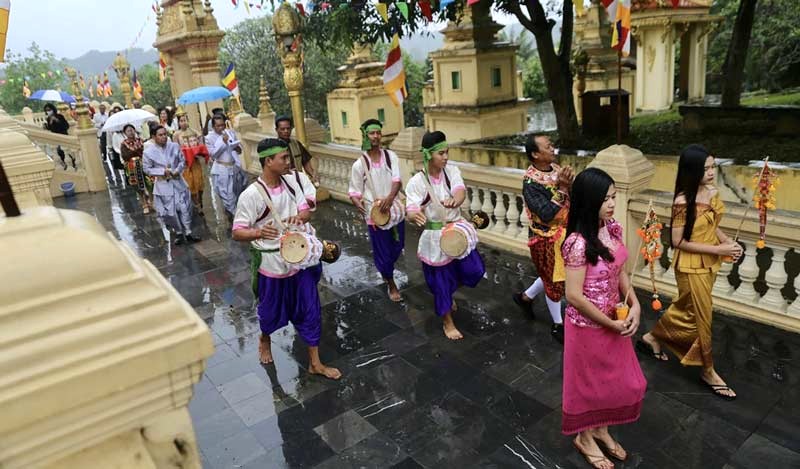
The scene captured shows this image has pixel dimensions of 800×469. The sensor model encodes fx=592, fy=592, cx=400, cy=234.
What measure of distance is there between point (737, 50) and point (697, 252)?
7899 mm

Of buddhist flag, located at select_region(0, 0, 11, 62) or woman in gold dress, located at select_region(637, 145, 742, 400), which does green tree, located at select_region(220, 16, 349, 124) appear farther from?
buddhist flag, located at select_region(0, 0, 11, 62)

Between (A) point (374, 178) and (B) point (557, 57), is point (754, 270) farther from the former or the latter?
(B) point (557, 57)

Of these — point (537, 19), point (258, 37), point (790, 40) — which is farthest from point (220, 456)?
point (258, 37)

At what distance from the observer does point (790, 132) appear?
10000mm

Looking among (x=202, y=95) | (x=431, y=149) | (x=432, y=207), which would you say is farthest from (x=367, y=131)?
(x=202, y=95)

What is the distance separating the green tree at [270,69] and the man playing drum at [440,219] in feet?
91.2

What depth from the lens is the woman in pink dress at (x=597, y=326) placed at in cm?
310

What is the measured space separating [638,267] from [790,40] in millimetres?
16628

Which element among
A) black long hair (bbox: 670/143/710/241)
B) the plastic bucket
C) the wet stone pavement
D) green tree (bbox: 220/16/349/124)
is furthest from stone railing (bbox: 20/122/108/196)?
green tree (bbox: 220/16/349/124)

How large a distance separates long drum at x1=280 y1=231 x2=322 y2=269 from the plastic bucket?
10.5m

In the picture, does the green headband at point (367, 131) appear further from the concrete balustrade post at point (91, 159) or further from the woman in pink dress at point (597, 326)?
the concrete balustrade post at point (91, 159)

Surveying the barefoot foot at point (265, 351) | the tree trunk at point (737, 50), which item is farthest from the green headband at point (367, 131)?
the tree trunk at point (737, 50)

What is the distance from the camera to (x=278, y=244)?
180 inches

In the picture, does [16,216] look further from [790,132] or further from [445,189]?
[790,132]
